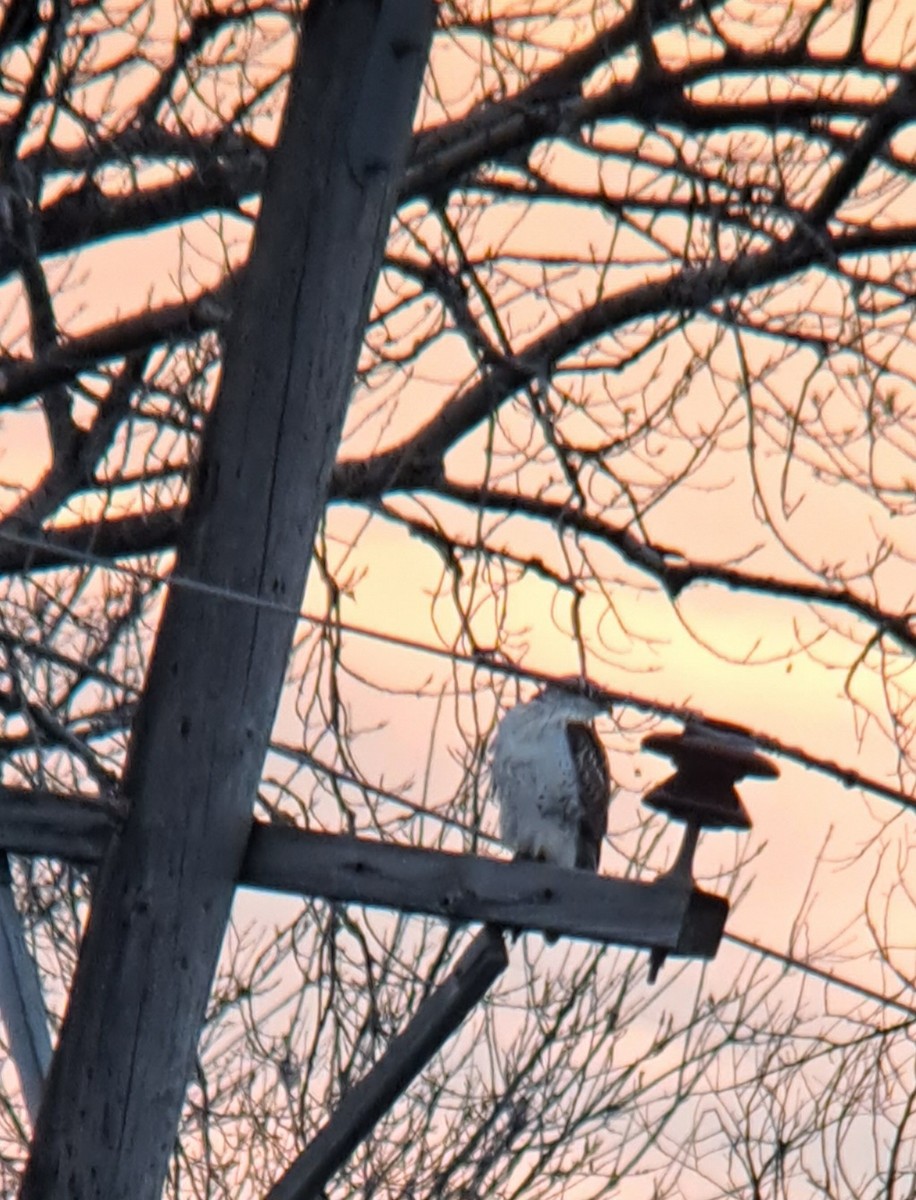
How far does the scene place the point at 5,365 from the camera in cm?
661

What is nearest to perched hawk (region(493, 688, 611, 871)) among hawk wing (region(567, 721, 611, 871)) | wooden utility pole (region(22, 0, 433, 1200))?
hawk wing (region(567, 721, 611, 871))

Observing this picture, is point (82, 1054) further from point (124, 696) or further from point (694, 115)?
point (694, 115)

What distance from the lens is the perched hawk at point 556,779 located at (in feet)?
16.2

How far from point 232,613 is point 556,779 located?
3.40ft

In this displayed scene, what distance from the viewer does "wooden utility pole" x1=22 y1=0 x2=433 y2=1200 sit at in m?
4.18

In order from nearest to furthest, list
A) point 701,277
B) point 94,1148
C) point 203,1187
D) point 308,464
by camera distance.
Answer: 1. point 94,1148
2. point 308,464
3. point 701,277
4. point 203,1187

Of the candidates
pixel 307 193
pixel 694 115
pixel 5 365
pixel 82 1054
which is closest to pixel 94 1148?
pixel 82 1054

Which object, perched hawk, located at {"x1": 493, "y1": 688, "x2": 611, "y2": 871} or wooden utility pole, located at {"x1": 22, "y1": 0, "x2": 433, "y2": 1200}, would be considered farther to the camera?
perched hawk, located at {"x1": 493, "y1": 688, "x2": 611, "y2": 871}

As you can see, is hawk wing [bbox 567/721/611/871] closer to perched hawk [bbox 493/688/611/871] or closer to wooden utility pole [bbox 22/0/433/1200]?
perched hawk [bbox 493/688/611/871]

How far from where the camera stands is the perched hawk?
4.93 meters

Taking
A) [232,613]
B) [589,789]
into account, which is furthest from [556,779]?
[232,613]

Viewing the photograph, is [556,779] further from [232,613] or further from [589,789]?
[232,613]

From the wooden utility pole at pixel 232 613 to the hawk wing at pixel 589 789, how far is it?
0.90 metres

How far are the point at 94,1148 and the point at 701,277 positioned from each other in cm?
345
